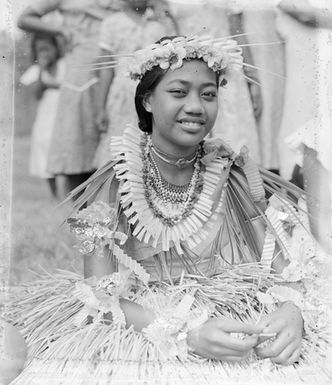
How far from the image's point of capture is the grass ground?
2.52 metres

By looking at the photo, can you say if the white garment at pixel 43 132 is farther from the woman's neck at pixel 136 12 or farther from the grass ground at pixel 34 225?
the woman's neck at pixel 136 12

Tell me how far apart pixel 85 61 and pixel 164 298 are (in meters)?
1.09

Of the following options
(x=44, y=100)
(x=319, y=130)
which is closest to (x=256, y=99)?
(x=319, y=130)

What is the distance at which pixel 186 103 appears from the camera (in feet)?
5.98

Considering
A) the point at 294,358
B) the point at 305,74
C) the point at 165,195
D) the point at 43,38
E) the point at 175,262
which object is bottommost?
the point at 294,358

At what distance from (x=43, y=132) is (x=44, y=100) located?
0.41 feet

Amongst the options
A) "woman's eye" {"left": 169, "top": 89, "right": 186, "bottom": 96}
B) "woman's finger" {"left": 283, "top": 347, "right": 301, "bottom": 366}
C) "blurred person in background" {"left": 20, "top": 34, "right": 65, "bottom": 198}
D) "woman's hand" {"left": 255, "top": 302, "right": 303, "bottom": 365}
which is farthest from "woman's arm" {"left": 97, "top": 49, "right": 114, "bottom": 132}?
"woman's finger" {"left": 283, "top": 347, "right": 301, "bottom": 366}

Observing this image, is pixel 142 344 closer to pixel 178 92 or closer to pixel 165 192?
pixel 165 192

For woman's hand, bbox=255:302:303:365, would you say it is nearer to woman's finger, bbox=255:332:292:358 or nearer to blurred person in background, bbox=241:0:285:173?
woman's finger, bbox=255:332:292:358

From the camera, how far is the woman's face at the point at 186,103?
1823 mm

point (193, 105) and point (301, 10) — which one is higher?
point (301, 10)

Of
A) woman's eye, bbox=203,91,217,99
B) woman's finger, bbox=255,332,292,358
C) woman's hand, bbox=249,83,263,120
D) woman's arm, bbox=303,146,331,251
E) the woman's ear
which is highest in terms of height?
woman's eye, bbox=203,91,217,99

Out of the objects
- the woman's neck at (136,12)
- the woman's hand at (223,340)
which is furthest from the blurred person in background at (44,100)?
the woman's hand at (223,340)

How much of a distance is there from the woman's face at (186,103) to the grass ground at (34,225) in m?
0.81
